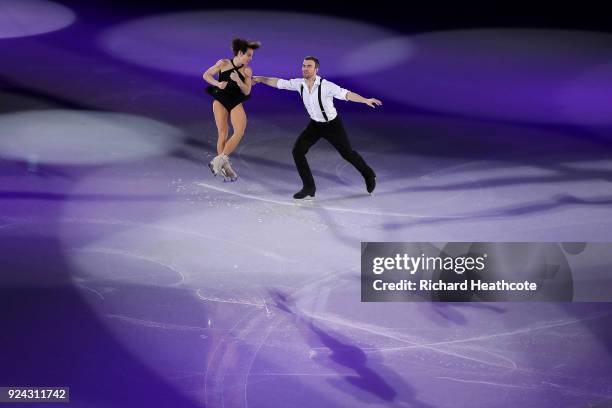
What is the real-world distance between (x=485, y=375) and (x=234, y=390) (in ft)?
4.41

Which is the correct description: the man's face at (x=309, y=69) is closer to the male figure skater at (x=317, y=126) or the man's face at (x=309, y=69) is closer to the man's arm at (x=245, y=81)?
the male figure skater at (x=317, y=126)

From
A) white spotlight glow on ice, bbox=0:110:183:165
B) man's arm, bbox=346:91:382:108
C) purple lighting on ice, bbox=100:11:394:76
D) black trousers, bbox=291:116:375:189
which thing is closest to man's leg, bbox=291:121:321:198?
black trousers, bbox=291:116:375:189

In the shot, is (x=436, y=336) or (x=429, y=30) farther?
(x=429, y=30)

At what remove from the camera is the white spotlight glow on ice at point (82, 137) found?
16.3 feet

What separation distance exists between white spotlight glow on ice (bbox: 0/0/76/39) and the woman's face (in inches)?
39.8

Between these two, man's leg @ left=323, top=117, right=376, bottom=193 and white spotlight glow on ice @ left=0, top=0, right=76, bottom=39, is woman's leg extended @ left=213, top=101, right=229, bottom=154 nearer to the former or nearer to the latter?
man's leg @ left=323, top=117, right=376, bottom=193

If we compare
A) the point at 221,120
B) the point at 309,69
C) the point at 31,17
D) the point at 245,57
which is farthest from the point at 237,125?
the point at 31,17

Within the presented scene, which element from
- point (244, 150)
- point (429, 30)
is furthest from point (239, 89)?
point (429, 30)

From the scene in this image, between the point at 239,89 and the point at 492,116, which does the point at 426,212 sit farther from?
the point at 239,89

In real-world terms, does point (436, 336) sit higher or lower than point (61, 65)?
lower

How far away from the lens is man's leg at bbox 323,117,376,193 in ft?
16.2

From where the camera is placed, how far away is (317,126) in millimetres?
4980

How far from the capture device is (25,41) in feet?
16.8

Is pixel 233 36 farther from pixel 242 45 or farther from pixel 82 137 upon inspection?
pixel 82 137
